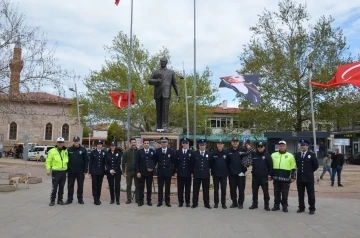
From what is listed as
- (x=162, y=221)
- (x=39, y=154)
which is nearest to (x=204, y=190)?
(x=162, y=221)

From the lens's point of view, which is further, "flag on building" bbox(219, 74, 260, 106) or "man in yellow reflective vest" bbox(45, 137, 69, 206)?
"flag on building" bbox(219, 74, 260, 106)

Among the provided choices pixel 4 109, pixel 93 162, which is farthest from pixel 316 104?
pixel 93 162

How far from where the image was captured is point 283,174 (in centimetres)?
1075

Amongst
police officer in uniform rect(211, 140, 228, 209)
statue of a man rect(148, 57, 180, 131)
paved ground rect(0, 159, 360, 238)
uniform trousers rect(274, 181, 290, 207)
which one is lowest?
paved ground rect(0, 159, 360, 238)

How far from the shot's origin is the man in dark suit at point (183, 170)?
1117 centimetres

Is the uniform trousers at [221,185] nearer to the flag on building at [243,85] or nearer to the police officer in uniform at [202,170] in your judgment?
the police officer in uniform at [202,170]

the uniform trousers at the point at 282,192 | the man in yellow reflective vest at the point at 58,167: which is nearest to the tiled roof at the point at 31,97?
the man in yellow reflective vest at the point at 58,167

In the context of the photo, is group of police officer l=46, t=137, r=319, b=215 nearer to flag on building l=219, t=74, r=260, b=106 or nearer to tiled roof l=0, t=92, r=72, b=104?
flag on building l=219, t=74, r=260, b=106

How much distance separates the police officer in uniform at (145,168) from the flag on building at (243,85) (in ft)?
30.7

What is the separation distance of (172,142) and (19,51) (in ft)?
30.8

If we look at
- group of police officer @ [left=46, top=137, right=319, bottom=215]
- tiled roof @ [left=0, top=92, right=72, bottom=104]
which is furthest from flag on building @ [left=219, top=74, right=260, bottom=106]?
group of police officer @ [left=46, top=137, right=319, bottom=215]

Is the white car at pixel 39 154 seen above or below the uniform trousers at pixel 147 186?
above

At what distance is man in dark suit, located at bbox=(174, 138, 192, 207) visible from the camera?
11.2m

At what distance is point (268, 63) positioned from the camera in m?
35.1
